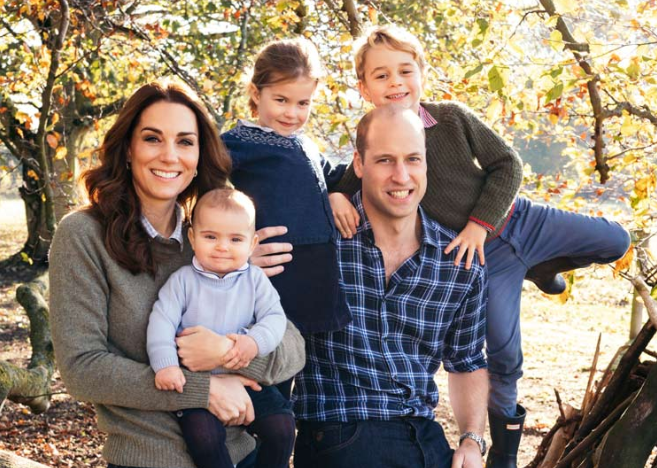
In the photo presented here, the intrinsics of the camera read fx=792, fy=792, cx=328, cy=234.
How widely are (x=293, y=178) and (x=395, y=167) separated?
410 mm

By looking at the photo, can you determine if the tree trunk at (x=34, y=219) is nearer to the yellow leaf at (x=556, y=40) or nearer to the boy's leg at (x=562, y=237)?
the yellow leaf at (x=556, y=40)

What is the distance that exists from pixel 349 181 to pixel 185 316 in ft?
3.82

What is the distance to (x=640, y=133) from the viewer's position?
637cm

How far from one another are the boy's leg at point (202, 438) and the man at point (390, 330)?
64cm

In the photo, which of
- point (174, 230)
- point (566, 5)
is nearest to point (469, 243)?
point (174, 230)

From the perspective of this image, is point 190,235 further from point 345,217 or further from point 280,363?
point 345,217

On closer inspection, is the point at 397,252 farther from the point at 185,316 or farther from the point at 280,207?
the point at 185,316

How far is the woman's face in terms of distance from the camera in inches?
104

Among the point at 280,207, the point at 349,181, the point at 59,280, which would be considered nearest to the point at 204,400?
the point at 59,280

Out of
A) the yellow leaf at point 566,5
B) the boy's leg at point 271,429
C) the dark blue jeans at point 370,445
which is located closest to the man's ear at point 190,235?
the boy's leg at point 271,429

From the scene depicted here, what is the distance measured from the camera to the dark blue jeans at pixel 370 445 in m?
2.97

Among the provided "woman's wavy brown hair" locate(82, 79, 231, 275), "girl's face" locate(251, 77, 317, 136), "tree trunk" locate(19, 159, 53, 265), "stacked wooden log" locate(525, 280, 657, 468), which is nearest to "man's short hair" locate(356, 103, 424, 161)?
"girl's face" locate(251, 77, 317, 136)

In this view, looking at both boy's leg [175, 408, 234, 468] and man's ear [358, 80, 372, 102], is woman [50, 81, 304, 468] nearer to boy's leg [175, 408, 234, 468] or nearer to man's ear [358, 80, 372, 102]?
boy's leg [175, 408, 234, 468]

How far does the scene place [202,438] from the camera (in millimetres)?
2465
